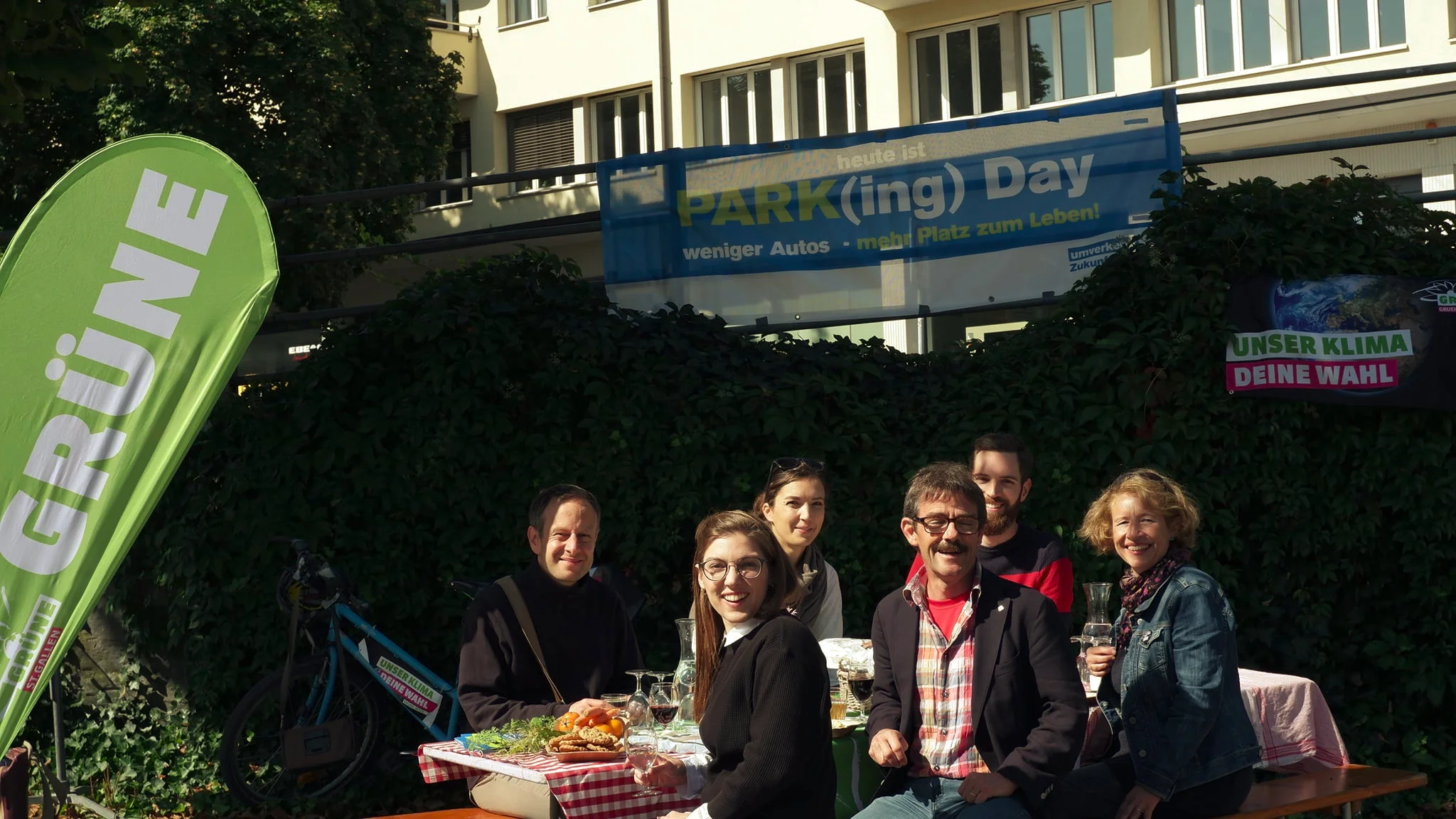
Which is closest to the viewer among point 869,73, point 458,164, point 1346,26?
point 1346,26

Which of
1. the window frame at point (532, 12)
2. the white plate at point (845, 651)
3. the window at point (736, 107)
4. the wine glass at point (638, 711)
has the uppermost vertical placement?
the window frame at point (532, 12)

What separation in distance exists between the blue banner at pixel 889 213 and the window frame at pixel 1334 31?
13.8 meters

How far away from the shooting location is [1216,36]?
2130 centimetres

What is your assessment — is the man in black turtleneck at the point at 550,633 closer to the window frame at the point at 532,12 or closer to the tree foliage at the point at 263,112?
the tree foliage at the point at 263,112

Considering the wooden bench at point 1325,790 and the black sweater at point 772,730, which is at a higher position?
the black sweater at point 772,730

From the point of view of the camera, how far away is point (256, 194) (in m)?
Answer: 4.42

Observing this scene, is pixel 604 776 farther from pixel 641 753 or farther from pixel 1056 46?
pixel 1056 46

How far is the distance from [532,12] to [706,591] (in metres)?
26.7

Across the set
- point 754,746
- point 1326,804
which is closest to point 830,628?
point 1326,804

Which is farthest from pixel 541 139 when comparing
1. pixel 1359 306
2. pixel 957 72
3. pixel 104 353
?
pixel 104 353

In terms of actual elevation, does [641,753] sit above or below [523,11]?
below

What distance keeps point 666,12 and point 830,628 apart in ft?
71.5

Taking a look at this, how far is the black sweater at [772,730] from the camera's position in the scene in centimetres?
369

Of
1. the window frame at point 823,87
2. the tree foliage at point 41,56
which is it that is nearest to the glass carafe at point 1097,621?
→ the tree foliage at point 41,56
